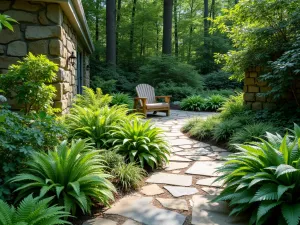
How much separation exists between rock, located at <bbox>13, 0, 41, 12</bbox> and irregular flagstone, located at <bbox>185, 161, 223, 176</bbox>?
9.33 ft

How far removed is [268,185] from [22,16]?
11.4 ft

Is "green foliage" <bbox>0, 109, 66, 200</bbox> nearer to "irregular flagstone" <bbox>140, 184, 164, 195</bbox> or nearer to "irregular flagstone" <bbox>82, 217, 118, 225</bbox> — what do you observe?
"irregular flagstone" <bbox>82, 217, 118, 225</bbox>

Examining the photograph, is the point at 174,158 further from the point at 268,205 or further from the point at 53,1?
the point at 53,1

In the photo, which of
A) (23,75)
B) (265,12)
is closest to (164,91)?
(265,12)

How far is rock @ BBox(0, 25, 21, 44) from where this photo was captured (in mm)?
3611

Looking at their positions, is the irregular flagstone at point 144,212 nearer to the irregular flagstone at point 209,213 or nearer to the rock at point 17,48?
the irregular flagstone at point 209,213

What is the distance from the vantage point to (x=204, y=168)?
328 centimetres

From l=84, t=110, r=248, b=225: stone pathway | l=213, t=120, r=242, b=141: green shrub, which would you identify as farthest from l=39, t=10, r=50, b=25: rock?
l=213, t=120, r=242, b=141: green shrub

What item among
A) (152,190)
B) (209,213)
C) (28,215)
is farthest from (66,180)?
(209,213)

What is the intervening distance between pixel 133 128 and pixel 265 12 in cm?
337

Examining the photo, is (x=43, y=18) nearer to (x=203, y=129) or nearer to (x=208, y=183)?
(x=208, y=183)

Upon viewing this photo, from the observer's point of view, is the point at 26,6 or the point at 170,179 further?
the point at 26,6

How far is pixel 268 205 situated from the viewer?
1842mm

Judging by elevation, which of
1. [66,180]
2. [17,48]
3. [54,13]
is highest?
[54,13]
